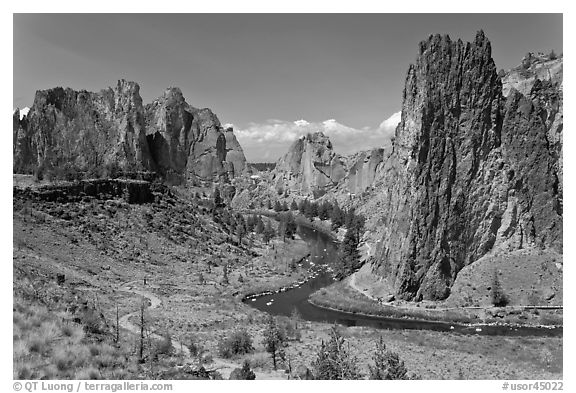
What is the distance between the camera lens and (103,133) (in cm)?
11350

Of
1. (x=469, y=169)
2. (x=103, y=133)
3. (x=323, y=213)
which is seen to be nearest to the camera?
(x=469, y=169)

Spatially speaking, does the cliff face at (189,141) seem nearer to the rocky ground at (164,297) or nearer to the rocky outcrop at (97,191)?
the rocky outcrop at (97,191)

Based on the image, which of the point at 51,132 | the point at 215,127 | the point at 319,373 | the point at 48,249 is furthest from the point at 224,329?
the point at 215,127

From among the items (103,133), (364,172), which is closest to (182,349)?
(103,133)

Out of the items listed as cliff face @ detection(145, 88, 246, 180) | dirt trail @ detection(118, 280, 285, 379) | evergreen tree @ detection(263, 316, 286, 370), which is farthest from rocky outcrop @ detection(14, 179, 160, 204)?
cliff face @ detection(145, 88, 246, 180)

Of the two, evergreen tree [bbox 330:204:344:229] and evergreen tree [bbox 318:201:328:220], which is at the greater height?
evergreen tree [bbox 318:201:328:220]

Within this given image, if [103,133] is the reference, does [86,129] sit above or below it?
above

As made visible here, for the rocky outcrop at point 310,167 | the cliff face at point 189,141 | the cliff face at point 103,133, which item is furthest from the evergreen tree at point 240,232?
the rocky outcrop at point 310,167

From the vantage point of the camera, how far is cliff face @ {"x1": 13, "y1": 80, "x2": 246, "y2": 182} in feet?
→ 331

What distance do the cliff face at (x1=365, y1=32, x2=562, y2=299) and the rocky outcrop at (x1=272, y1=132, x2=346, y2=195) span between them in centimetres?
10754

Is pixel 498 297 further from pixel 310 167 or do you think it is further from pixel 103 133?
pixel 310 167

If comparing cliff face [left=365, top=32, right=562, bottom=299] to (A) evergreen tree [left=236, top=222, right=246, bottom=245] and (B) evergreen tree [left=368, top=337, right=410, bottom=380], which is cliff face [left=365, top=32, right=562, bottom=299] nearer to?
(B) evergreen tree [left=368, top=337, right=410, bottom=380]

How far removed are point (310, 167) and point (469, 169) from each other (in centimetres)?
11648

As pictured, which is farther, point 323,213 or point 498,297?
point 323,213
